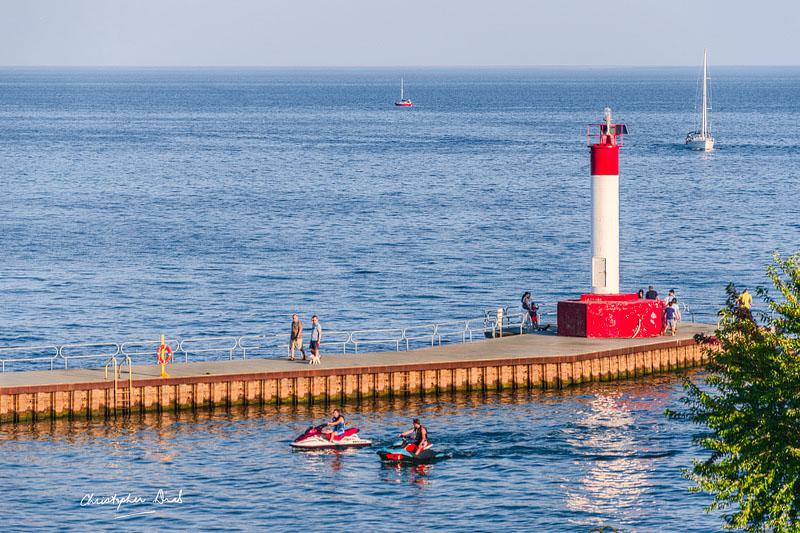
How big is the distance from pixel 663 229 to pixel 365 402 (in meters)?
62.2

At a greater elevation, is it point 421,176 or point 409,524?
point 421,176

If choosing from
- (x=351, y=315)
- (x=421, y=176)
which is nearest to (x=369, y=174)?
(x=421, y=176)

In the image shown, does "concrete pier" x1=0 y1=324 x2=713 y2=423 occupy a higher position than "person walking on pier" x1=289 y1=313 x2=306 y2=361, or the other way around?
"person walking on pier" x1=289 y1=313 x2=306 y2=361

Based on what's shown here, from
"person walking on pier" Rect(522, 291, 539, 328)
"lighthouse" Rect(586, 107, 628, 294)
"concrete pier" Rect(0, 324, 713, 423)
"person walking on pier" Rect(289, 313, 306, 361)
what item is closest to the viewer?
"concrete pier" Rect(0, 324, 713, 423)

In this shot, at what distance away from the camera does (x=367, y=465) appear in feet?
149

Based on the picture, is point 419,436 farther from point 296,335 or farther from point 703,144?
point 703,144

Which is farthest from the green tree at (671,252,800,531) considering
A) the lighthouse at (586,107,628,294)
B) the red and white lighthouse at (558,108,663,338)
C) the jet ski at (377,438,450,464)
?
the red and white lighthouse at (558,108,663,338)

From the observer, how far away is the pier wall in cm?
4916

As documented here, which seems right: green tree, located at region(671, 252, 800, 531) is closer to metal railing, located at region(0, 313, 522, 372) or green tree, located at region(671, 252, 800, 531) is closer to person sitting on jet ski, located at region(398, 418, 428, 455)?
person sitting on jet ski, located at region(398, 418, 428, 455)

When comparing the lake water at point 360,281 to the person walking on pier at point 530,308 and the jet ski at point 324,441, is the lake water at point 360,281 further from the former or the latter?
the person walking on pier at point 530,308

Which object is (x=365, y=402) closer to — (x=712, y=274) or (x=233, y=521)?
(x=233, y=521)

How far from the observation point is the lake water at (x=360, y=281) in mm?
42625

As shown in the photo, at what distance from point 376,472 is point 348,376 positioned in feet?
27.6

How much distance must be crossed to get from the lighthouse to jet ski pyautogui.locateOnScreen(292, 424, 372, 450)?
50.2 feet
